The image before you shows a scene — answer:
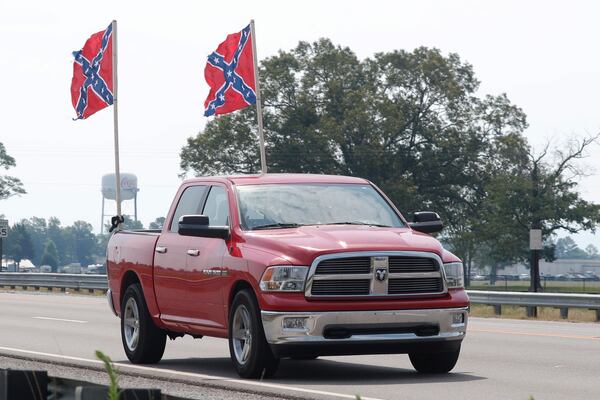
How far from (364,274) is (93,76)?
26778mm

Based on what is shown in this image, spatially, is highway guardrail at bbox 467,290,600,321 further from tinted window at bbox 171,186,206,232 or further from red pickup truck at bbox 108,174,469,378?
tinted window at bbox 171,186,206,232

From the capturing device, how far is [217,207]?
1316 cm

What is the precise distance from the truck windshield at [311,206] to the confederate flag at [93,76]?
77.4ft

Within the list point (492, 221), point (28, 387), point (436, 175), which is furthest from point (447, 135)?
point (28, 387)

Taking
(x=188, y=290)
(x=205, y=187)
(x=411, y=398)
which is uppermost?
(x=205, y=187)

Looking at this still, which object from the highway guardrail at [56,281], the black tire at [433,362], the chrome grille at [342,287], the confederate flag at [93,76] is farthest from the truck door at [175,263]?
the highway guardrail at [56,281]

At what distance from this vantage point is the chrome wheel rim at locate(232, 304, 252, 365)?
11.8m

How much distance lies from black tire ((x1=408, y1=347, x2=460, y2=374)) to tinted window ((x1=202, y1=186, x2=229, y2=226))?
2200mm

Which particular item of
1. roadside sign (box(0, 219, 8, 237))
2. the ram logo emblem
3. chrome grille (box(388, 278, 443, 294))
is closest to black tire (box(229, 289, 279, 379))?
the ram logo emblem

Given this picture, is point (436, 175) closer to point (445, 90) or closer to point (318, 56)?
point (445, 90)

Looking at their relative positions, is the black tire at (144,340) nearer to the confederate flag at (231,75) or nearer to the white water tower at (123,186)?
the confederate flag at (231,75)

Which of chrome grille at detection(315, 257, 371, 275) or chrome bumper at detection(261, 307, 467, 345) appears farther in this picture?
chrome grille at detection(315, 257, 371, 275)

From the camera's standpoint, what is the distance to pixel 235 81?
3347cm

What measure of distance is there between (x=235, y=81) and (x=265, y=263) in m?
22.2
